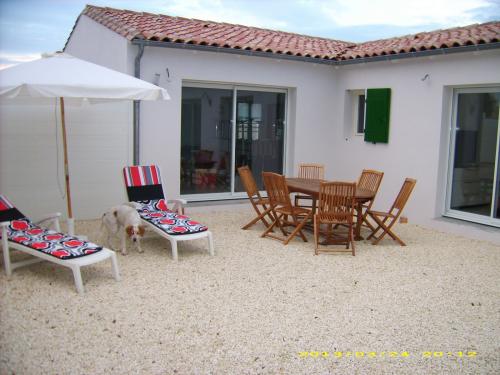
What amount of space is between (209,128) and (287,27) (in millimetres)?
5008

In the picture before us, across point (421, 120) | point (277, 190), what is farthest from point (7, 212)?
point (421, 120)

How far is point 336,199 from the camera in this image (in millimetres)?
7402

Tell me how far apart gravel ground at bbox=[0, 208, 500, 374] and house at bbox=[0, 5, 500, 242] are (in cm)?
224

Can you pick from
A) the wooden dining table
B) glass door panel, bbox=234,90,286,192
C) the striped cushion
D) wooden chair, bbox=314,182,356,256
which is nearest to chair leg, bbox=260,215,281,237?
the wooden dining table

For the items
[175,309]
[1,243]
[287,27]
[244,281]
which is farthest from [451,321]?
[287,27]

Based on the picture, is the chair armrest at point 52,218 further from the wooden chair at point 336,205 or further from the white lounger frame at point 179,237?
the wooden chair at point 336,205

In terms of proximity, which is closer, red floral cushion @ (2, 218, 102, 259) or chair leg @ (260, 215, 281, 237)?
red floral cushion @ (2, 218, 102, 259)

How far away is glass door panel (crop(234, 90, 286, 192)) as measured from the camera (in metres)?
10.8

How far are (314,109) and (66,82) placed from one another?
633 centimetres

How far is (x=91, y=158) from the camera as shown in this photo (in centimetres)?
927

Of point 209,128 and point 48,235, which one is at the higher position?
point 209,128

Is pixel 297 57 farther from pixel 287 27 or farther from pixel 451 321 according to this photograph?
pixel 451 321

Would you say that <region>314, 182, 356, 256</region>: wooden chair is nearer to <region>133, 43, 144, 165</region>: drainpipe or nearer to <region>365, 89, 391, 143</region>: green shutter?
<region>365, 89, 391, 143</region>: green shutter

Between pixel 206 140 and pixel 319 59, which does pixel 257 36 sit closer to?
pixel 319 59
